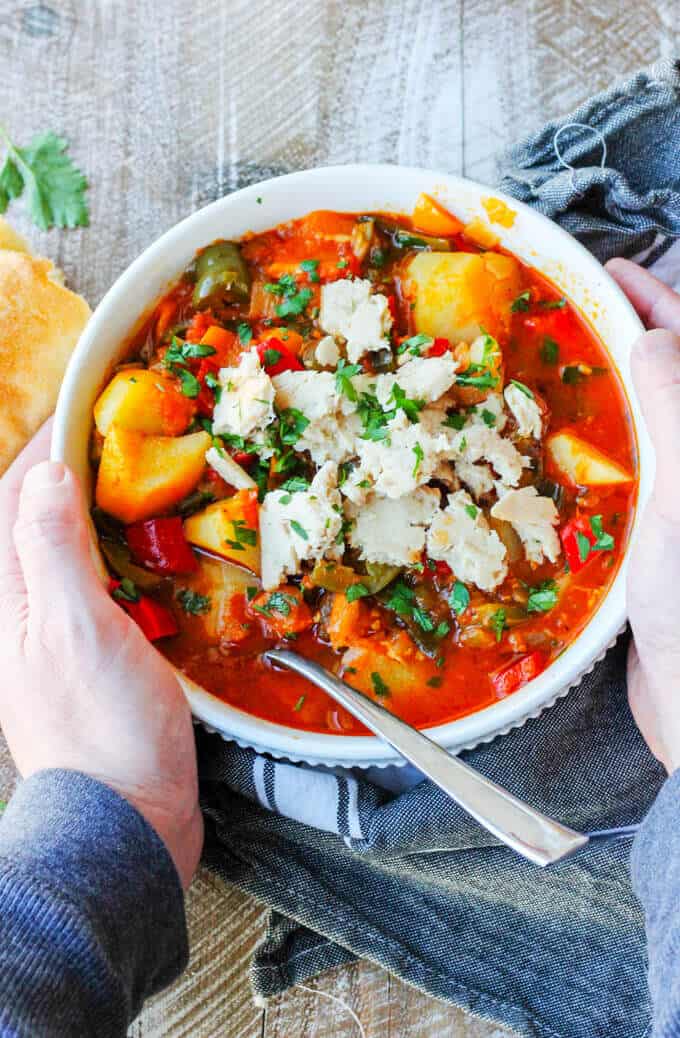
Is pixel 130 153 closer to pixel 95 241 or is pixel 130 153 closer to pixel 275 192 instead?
pixel 95 241

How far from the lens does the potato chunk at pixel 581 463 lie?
3.20 m

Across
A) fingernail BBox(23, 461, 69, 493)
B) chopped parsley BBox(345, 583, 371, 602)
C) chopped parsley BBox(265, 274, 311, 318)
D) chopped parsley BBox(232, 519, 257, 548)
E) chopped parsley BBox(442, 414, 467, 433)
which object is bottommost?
chopped parsley BBox(345, 583, 371, 602)

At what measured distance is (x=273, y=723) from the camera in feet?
10.2

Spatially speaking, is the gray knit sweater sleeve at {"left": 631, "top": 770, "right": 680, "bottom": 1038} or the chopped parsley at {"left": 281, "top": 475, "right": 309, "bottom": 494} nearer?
the gray knit sweater sleeve at {"left": 631, "top": 770, "right": 680, "bottom": 1038}

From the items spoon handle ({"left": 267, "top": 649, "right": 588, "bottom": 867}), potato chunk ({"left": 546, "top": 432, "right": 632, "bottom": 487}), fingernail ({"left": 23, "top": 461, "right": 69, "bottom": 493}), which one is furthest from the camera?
potato chunk ({"left": 546, "top": 432, "right": 632, "bottom": 487})

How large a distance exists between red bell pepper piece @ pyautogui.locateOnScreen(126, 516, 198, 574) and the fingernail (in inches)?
12.4

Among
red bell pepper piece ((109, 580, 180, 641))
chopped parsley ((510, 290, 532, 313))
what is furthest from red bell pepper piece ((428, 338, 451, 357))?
red bell pepper piece ((109, 580, 180, 641))

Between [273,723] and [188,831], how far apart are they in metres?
0.40

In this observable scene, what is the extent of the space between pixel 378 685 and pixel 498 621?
412 millimetres

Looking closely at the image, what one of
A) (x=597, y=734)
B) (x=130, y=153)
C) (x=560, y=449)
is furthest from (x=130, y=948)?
(x=130, y=153)

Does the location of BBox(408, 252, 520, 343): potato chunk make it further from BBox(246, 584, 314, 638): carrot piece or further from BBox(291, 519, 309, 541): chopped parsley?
BBox(246, 584, 314, 638): carrot piece

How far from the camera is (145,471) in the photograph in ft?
10.1

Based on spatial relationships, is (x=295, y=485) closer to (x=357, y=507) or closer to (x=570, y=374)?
(x=357, y=507)

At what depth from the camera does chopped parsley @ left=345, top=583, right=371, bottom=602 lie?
3057 mm
